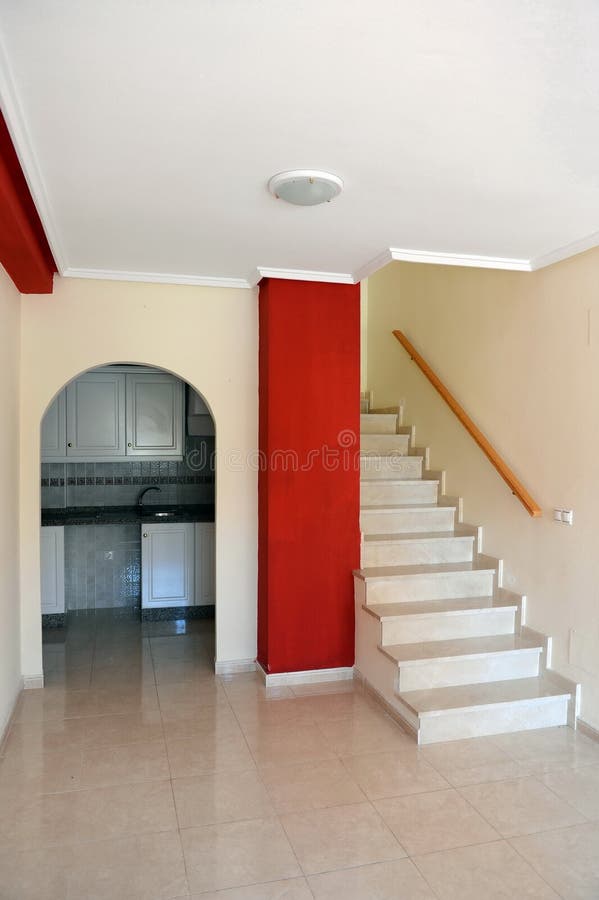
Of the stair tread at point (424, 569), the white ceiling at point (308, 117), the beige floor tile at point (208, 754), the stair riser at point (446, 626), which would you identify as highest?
the white ceiling at point (308, 117)

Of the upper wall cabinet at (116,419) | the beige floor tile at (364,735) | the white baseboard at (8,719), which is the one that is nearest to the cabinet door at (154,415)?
the upper wall cabinet at (116,419)

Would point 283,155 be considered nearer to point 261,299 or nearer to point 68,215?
point 68,215

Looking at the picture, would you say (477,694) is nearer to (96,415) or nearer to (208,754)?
(208,754)

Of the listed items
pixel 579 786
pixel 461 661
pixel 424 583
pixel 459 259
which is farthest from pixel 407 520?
pixel 579 786

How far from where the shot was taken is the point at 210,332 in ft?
13.5

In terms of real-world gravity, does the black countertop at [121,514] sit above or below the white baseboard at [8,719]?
above

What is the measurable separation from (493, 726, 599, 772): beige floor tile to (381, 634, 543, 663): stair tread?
1.43 feet

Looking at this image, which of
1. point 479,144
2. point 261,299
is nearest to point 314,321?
point 261,299

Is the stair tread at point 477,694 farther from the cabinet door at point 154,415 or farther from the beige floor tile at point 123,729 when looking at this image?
the cabinet door at point 154,415

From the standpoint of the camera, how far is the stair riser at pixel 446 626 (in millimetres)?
3729

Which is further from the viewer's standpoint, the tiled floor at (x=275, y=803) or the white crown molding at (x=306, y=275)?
the white crown molding at (x=306, y=275)

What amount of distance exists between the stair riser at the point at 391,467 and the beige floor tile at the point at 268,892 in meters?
3.15

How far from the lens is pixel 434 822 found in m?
2.61

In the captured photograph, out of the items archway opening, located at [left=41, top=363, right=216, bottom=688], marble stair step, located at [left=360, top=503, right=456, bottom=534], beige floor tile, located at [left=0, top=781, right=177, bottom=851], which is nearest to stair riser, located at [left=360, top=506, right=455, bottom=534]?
marble stair step, located at [left=360, top=503, right=456, bottom=534]
